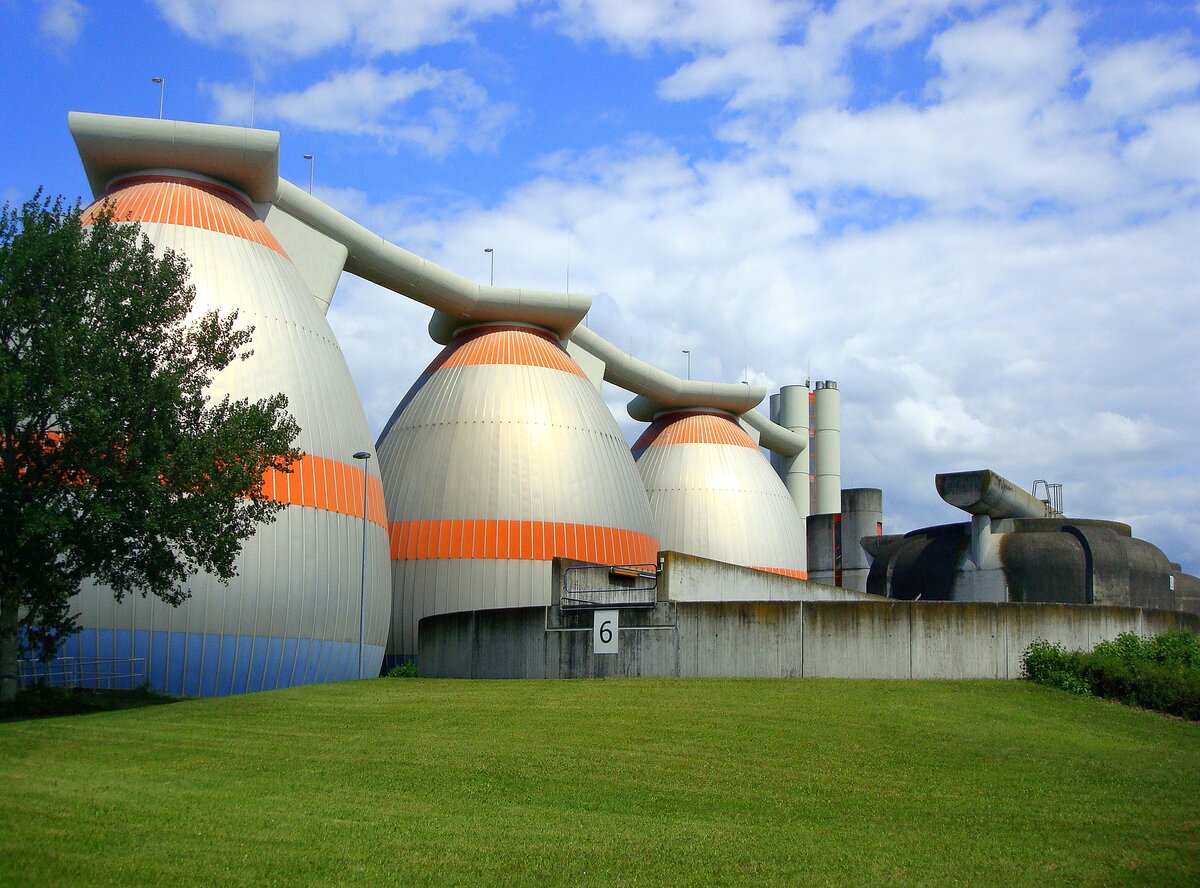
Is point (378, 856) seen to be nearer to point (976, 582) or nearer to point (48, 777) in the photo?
point (48, 777)

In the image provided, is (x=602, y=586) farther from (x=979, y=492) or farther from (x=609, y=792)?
(x=979, y=492)

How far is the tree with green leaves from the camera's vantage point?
1916 cm

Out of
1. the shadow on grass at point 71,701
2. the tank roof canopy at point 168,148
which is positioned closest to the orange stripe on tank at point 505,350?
the tank roof canopy at point 168,148

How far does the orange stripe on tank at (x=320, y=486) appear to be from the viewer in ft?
86.5

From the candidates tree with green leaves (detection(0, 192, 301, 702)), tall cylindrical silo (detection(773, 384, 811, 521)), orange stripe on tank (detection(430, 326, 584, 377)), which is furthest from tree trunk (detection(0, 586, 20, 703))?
tall cylindrical silo (detection(773, 384, 811, 521))

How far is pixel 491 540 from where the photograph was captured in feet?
118

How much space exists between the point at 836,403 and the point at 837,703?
5600 centimetres

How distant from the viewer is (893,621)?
76.5ft

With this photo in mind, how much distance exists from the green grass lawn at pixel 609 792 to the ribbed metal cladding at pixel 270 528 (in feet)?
16.2

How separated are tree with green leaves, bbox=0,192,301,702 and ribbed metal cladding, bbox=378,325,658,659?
15409 millimetres

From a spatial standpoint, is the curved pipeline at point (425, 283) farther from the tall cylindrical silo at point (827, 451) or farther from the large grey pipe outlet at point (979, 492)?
the tall cylindrical silo at point (827, 451)

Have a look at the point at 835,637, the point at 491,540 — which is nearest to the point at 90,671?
the point at 491,540

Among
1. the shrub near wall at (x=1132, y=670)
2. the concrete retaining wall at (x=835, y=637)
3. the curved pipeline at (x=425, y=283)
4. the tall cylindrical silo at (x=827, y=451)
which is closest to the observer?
the shrub near wall at (x=1132, y=670)

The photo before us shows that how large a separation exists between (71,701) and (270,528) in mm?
6066
